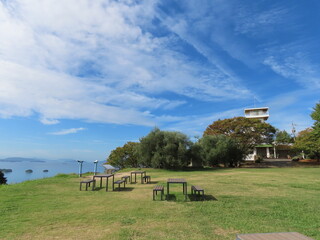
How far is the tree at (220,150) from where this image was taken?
82.1 feet

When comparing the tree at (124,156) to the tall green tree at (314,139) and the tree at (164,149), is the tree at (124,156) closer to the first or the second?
the tree at (164,149)

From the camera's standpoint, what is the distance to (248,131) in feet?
91.3

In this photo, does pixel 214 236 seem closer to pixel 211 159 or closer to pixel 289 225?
pixel 289 225

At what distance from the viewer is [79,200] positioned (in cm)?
730

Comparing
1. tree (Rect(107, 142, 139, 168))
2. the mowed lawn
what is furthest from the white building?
the mowed lawn

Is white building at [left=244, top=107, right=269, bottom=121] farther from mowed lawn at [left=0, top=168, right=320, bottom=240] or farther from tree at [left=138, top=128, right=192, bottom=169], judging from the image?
mowed lawn at [left=0, top=168, right=320, bottom=240]

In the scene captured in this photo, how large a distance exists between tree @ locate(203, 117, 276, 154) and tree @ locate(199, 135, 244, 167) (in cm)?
145

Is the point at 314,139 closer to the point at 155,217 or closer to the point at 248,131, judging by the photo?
the point at 248,131

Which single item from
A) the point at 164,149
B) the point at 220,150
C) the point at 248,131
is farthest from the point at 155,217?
the point at 248,131

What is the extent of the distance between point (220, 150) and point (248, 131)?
6.22 metres

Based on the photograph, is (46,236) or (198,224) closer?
(46,236)

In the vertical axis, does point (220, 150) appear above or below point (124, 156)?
above

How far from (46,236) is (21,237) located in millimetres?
476

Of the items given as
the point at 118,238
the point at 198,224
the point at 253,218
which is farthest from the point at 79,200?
the point at 253,218
